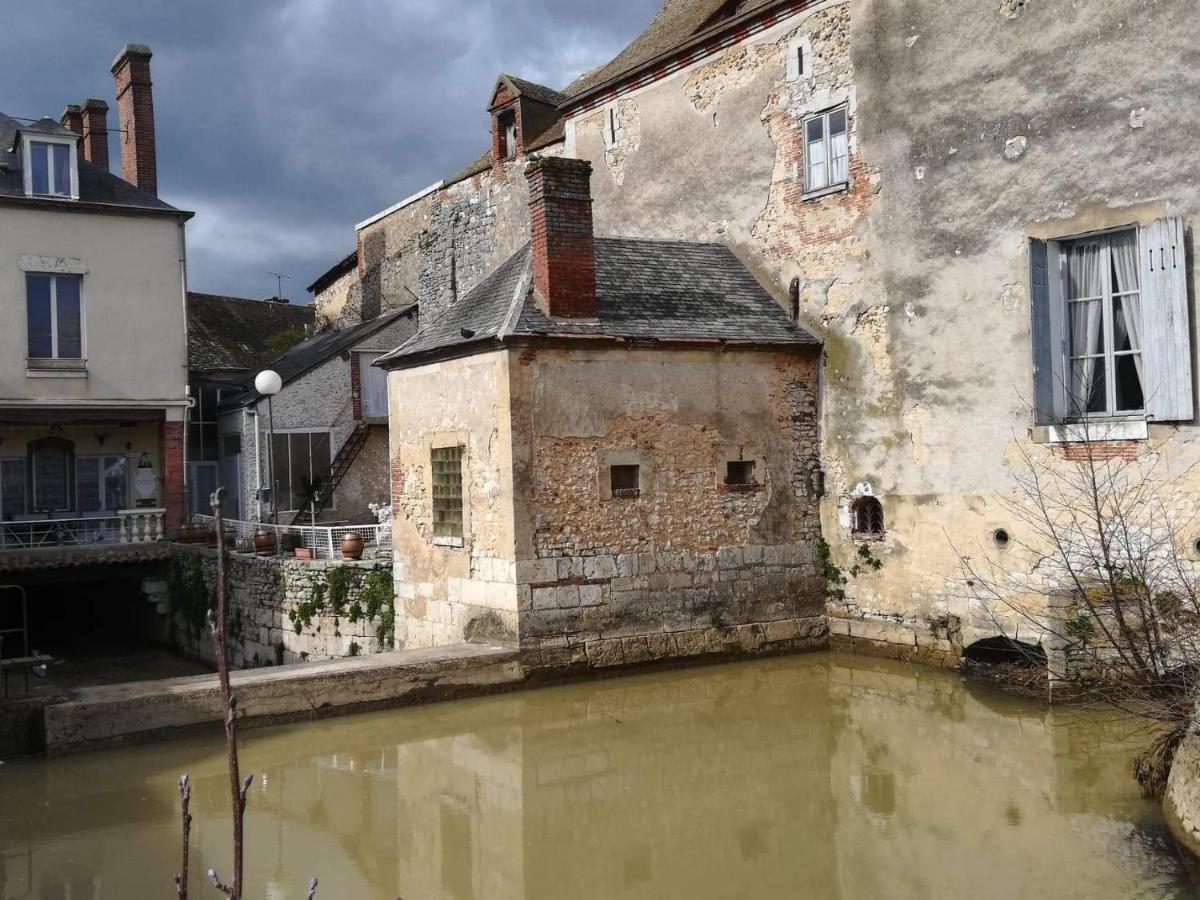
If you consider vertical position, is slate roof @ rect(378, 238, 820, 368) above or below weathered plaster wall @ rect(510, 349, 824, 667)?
above

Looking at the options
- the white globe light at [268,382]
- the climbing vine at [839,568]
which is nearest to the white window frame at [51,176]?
the white globe light at [268,382]

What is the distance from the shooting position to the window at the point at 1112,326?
9.48m

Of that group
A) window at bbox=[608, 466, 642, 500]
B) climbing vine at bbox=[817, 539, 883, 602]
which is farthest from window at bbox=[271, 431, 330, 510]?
climbing vine at bbox=[817, 539, 883, 602]

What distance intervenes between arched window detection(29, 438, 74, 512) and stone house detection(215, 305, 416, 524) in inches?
128

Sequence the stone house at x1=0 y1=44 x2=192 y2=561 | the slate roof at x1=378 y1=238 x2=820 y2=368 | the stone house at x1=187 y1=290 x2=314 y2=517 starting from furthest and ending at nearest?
1. the stone house at x1=187 y1=290 x2=314 y2=517
2. the stone house at x1=0 y1=44 x2=192 y2=561
3. the slate roof at x1=378 y1=238 x2=820 y2=368

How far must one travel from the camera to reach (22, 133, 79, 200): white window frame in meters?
18.7

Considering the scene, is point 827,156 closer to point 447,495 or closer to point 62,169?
point 447,495

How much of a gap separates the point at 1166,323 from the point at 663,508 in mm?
5142

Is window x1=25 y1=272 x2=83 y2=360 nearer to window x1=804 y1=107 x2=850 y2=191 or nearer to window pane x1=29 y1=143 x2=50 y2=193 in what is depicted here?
window pane x1=29 y1=143 x2=50 y2=193

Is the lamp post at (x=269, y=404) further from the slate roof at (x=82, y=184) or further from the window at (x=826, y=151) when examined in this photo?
the window at (x=826, y=151)

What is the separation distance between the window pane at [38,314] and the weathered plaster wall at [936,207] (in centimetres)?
1207

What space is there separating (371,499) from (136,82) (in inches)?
383

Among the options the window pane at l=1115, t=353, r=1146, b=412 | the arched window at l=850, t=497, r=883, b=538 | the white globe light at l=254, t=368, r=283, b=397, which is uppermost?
the white globe light at l=254, t=368, r=283, b=397

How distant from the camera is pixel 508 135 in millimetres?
20609
